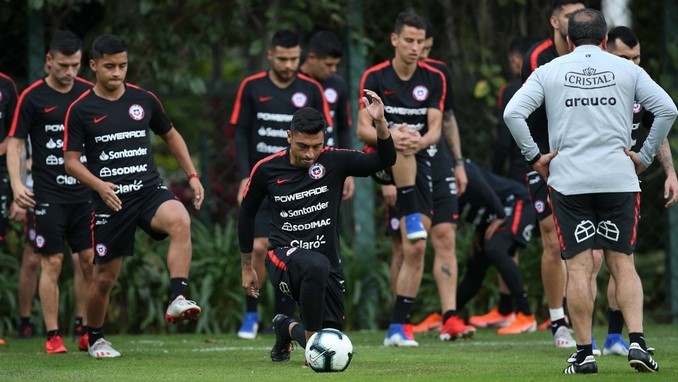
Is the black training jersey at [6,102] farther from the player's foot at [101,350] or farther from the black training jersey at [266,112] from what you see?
the player's foot at [101,350]

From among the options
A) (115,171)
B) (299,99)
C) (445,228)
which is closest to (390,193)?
(445,228)

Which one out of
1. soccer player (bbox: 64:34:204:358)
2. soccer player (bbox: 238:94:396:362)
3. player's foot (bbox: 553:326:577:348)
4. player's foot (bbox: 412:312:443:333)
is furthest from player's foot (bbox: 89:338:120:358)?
player's foot (bbox: 412:312:443:333)

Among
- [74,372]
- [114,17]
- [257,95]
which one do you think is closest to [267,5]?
[114,17]

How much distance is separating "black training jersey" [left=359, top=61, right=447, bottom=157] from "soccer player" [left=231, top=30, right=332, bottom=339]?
81 cm

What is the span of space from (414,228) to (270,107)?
1.85 m

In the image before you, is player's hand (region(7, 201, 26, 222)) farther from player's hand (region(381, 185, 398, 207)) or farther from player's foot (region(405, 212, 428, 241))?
player's foot (region(405, 212, 428, 241))

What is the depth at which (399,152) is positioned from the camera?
8969mm

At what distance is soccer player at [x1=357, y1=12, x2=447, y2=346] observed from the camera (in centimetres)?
908

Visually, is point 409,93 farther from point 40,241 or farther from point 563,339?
point 40,241

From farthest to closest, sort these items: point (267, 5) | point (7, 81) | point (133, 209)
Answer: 1. point (267, 5)
2. point (7, 81)
3. point (133, 209)

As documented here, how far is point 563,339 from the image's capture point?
8.55m

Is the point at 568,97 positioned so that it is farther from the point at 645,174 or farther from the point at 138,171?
the point at 645,174

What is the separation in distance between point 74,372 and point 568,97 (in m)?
3.23

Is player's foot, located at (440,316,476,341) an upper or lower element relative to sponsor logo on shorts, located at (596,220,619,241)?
lower
